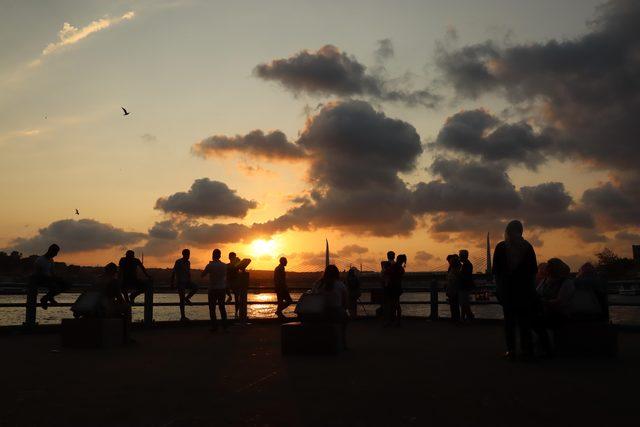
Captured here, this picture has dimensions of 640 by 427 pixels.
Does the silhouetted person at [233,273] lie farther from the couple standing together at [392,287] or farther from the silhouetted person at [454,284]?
the silhouetted person at [454,284]

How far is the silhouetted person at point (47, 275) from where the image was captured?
1359 centimetres

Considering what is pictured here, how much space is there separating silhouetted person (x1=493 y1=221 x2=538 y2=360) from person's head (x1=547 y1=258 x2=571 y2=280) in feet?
2.82

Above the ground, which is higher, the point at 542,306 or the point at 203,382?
the point at 542,306

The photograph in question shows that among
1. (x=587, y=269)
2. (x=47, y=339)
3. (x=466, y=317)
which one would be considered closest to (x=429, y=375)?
(x=587, y=269)

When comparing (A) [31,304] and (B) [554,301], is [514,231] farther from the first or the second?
(A) [31,304]

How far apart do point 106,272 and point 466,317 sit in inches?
391

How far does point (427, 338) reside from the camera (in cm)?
1277

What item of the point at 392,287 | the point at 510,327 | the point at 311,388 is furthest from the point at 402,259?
the point at 311,388

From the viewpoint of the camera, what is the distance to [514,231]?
889cm

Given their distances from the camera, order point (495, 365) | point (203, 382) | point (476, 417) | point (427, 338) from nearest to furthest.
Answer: point (476, 417), point (203, 382), point (495, 365), point (427, 338)

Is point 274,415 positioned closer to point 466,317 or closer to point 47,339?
point 47,339

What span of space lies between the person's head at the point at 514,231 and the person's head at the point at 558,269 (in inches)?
41.5

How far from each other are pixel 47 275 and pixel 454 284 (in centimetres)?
1006

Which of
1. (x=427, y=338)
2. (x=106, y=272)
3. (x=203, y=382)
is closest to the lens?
(x=203, y=382)
